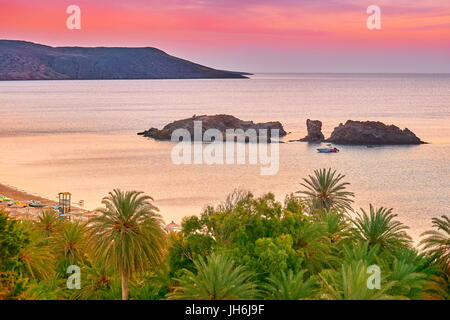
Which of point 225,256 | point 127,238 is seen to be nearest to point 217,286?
point 225,256

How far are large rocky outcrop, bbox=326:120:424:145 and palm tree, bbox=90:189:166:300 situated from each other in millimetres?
141830

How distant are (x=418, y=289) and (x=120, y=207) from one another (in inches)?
602

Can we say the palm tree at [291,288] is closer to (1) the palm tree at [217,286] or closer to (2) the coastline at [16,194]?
(1) the palm tree at [217,286]

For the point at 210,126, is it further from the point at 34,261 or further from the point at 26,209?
the point at 34,261

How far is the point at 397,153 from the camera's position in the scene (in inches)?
6275

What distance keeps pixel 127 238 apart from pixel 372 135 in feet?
472

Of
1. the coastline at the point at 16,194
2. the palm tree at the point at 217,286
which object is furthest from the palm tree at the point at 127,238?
the coastline at the point at 16,194

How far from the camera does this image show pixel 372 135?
170125 mm

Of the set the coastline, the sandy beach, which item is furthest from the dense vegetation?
the coastline

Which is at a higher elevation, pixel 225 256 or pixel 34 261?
pixel 225 256

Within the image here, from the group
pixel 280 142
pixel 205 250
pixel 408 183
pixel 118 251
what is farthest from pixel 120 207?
pixel 280 142

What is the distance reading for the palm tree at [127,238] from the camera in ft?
109

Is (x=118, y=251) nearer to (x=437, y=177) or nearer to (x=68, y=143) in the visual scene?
(x=437, y=177)

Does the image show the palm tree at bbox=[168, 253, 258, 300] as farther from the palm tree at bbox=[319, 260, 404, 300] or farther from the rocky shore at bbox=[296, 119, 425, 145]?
the rocky shore at bbox=[296, 119, 425, 145]
